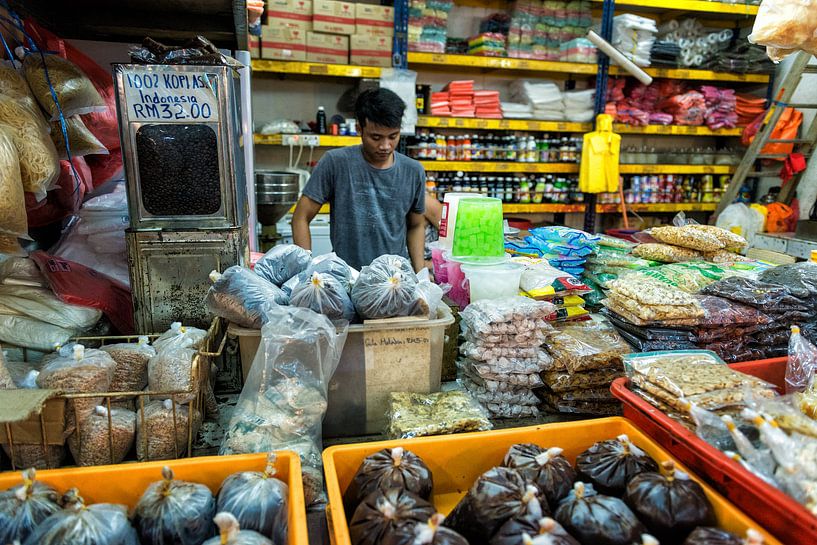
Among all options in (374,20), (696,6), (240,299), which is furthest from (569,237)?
(696,6)

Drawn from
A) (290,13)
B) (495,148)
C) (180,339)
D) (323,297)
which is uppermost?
(290,13)

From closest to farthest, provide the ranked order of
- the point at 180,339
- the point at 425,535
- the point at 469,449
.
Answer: the point at 425,535 < the point at 469,449 < the point at 180,339

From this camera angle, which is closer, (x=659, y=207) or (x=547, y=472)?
(x=547, y=472)

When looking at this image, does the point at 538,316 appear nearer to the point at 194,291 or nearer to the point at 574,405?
the point at 574,405

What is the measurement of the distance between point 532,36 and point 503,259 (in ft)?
12.1

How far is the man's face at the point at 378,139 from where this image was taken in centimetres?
222

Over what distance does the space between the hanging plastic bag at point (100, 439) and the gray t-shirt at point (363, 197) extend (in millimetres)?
1469

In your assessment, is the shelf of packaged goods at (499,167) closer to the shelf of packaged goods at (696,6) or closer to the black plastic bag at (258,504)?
the shelf of packaged goods at (696,6)

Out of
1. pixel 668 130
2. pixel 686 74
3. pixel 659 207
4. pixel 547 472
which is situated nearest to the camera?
pixel 547 472

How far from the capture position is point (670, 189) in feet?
18.0

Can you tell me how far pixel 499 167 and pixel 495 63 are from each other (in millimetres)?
882

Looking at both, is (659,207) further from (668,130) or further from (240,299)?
(240,299)

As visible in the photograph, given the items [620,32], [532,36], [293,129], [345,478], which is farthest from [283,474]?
[620,32]

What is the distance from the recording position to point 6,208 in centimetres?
126
